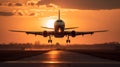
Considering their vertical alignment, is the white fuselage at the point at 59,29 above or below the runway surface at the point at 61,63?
above

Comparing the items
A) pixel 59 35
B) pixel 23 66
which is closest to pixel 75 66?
pixel 23 66

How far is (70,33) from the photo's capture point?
5074 inches

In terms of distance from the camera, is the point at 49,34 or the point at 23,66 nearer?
the point at 23,66

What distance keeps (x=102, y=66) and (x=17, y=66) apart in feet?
30.0

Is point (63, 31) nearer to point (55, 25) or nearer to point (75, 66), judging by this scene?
point (55, 25)

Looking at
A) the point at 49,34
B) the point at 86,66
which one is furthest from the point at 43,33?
the point at 86,66

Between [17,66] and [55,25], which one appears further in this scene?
[55,25]

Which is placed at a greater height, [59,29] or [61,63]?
[59,29]

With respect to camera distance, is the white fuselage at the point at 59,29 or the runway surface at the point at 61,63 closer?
the runway surface at the point at 61,63

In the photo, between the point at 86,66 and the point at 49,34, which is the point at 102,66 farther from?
the point at 49,34

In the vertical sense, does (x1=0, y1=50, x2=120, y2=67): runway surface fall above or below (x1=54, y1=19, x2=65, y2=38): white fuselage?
below

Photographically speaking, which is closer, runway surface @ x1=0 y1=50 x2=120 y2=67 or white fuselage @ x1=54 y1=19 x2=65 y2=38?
runway surface @ x1=0 y1=50 x2=120 y2=67

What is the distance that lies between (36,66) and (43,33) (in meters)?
74.3

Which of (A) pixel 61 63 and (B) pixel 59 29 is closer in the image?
(A) pixel 61 63
